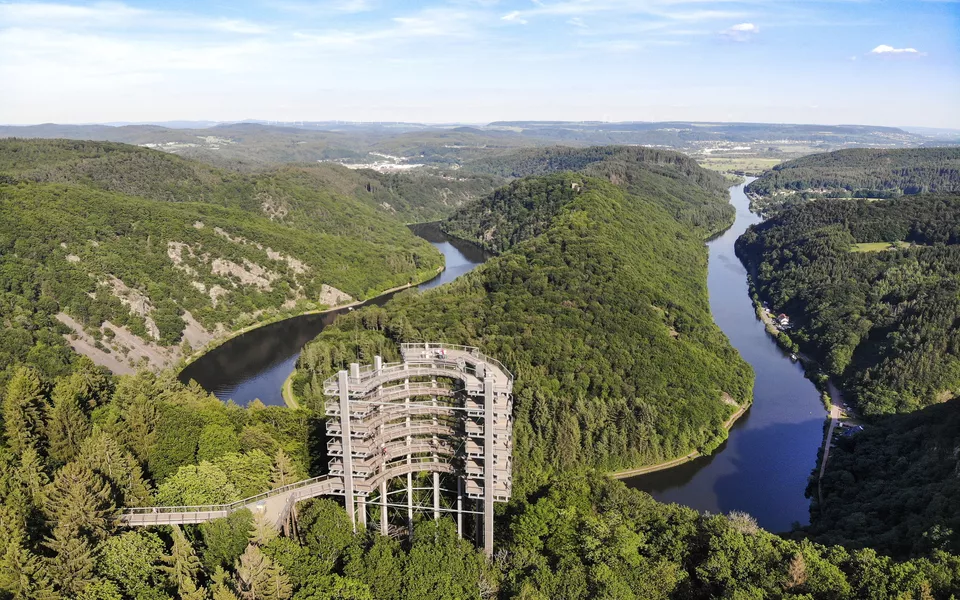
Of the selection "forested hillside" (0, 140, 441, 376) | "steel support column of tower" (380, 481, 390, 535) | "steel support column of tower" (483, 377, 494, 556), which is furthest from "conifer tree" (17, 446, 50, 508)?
"forested hillside" (0, 140, 441, 376)

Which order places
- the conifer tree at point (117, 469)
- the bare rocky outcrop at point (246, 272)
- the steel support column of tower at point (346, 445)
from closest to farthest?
the steel support column of tower at point (346, 445)
the conifer tree at point (117, 469)
the bare rocky outcrop at point (246, 272)

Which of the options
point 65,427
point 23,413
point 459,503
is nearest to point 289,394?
point 65,427

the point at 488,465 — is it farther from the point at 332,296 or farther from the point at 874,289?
the point at 874,289

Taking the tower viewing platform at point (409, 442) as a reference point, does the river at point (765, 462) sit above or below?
below

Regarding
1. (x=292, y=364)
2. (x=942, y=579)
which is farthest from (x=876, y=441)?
(x=292, y=364)

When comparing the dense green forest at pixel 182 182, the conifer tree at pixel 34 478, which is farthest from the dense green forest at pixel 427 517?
the dense green forest at pixel 182 182

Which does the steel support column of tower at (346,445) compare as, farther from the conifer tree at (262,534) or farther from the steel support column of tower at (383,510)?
the conifer tree at (262,534)

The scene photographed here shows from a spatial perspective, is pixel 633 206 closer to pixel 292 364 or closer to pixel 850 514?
pixel 292 364
